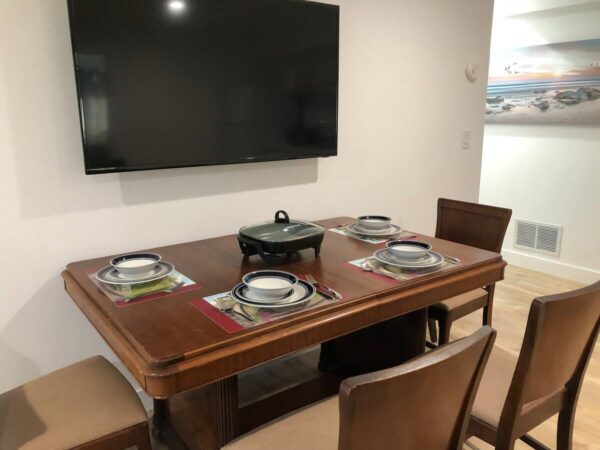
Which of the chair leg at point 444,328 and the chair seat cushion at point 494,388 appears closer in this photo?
the chair seat cushion at point 494,388

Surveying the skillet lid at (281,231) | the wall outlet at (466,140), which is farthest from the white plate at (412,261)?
the wall outlet at (466,140)

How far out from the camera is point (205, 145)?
2000mm

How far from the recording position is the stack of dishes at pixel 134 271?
1478 millimetres

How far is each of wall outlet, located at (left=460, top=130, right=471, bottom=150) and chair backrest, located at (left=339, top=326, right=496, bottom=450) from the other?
8.09 feet

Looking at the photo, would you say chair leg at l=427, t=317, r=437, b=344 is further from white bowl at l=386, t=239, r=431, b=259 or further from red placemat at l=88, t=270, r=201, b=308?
red placemat at l=88, t=270, r=201, b=308

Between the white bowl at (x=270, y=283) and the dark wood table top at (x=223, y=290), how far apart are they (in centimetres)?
9

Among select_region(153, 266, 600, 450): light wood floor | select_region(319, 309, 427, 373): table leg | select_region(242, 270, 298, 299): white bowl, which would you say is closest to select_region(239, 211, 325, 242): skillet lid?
select_region(242, 270, 298, 299): white bowl

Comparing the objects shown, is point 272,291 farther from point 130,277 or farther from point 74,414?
point 74,414

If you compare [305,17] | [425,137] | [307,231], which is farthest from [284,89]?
[425,137]

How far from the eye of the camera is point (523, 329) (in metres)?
2.98

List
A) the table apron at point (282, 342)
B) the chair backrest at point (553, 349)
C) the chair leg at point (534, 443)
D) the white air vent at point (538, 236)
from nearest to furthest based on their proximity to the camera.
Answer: the table apron at point (282, 342) < the chair backrest at point (553, 349) < the chair leg at point (534, 443) < the white air vent at point (538, 236)

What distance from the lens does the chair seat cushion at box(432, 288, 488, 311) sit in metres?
2.22

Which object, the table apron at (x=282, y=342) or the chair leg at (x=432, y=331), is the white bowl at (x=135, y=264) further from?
Answer: the chair leg at (x=432, y=331)

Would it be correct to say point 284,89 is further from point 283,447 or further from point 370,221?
point 283,447
